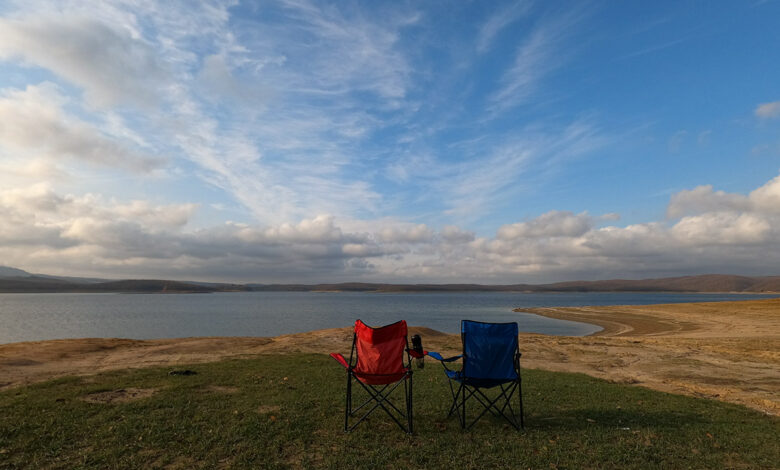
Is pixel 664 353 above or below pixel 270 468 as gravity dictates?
below

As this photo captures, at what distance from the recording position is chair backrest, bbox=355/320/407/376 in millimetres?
6680

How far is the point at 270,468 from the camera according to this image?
193 inches

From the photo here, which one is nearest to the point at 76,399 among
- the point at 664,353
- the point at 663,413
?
the point at 663,413

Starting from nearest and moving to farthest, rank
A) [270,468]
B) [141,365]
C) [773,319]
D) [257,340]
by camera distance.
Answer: [270,468], [141,365], [257,340], [773,319]

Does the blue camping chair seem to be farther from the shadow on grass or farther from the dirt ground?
the dirt ground

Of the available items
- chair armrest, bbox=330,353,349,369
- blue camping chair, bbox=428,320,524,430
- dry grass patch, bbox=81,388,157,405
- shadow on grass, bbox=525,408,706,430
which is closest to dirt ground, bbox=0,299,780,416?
shadow on grass, bbox=525,408,706,430

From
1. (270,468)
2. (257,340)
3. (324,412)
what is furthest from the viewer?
(257,340)

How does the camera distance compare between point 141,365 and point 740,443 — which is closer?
point 740,443

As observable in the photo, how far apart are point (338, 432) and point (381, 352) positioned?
141cm

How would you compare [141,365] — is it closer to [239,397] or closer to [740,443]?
[239,397]

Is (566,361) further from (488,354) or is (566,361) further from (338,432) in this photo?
(338,432)

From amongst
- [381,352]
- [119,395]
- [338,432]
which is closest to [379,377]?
[381,352]

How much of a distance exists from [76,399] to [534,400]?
9563 millimetres

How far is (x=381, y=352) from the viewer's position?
265 inches
